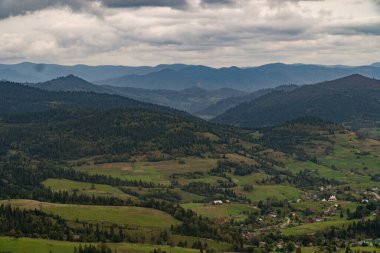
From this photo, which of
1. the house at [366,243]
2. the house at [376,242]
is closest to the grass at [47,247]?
the house at [366,243]

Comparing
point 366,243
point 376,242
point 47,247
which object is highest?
point 47,247

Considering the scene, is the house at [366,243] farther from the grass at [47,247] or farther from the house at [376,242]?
the grass at [47,247]

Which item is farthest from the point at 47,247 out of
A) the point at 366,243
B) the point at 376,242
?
the point at 376,242

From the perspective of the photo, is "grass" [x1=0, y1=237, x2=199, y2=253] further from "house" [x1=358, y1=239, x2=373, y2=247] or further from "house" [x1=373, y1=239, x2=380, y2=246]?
"house" [x1=373, y1=239, x2=380, y2=246]

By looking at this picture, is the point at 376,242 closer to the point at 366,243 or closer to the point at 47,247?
the point at 366,243

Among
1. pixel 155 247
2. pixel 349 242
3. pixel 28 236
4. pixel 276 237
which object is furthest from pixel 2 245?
pixel 349 242

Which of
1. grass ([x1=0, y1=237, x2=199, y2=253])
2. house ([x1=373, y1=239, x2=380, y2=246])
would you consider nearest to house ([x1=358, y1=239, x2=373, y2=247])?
house ([x1=373, y1=239, x2=380, y2=246])

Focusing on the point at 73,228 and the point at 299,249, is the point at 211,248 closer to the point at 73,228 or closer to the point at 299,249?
the point at 299,249

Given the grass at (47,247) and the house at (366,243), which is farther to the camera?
the house at (366,243)
